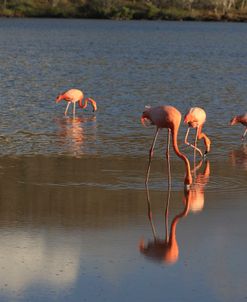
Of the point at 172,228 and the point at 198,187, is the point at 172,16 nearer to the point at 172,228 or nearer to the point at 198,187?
the point at 198,187

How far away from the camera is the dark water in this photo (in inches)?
287

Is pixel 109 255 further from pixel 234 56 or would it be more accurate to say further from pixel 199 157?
pixel 234 56

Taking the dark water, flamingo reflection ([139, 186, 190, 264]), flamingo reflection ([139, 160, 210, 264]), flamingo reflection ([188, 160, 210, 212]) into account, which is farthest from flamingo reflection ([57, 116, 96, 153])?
flamingo reflection ([139, 186, 190, 264])

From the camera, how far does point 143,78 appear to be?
27.4 metres

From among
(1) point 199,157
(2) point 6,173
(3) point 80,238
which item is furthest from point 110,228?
(1) point 199,157

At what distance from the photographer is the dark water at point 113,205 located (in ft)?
23.9

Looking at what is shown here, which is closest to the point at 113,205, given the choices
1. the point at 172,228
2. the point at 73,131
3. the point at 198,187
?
the point at 172,228

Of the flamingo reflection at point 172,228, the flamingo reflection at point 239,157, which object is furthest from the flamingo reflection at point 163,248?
the flamingo reflection at point 239,157

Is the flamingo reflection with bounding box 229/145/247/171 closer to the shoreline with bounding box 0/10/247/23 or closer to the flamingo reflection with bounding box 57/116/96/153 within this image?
the flamingo reflection with bounding box 57/116/96/153

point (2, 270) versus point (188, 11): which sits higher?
point (2, 270)

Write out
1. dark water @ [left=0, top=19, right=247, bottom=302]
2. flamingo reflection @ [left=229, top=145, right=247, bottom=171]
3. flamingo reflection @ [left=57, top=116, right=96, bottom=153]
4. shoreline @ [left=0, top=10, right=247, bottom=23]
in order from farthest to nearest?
shoreline @ [left=0, top=10, right=247, bottom=23] < flamingo reflection @ [left=57, top=116, right=96, bottom=153] < flamingo reflection @ [left=229, top=145, right=247, bottom=171] < dark water @ [left=0, top=19, right=247, bottom=302]

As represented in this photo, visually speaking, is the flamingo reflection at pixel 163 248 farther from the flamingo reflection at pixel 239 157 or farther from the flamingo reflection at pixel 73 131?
the flamingo reflection at pixel 73 131

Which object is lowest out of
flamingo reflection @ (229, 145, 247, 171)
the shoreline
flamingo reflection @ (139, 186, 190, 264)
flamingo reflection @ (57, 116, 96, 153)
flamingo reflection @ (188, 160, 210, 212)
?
the shoreline

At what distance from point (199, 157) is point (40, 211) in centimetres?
422
